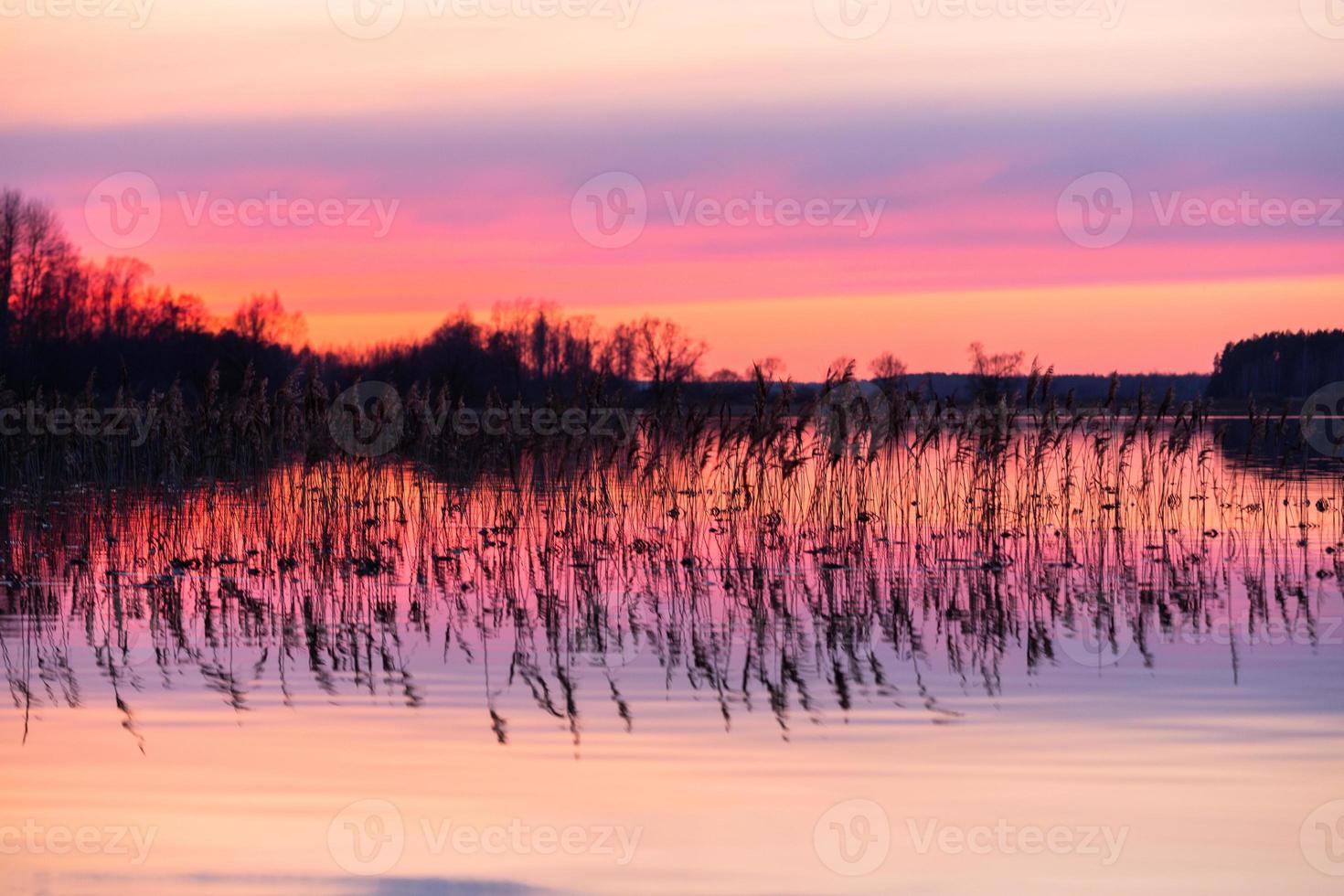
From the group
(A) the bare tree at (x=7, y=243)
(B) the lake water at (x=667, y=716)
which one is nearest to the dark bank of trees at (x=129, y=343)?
(A) the bare tree at (x=7, y=243)

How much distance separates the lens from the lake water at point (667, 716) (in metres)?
6.49

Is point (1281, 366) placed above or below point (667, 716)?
above

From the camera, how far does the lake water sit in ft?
21.3

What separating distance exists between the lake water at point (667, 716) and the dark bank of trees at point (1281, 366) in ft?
467

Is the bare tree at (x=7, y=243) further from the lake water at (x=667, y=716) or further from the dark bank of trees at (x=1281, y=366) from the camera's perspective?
the dark bank of trees at (x=1281, y=366)

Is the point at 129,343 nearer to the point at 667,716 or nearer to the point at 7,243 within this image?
the point at 7,243

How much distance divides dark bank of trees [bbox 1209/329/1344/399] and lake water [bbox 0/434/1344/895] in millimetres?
142473

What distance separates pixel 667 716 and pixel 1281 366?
167 meters

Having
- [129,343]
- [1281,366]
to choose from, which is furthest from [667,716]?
[1281,366]

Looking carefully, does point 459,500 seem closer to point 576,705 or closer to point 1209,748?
point 576,705

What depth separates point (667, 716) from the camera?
29.9 ft

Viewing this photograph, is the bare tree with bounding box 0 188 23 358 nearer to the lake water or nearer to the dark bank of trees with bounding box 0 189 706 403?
the dark bank of trees with bounding box 0 189 706 403

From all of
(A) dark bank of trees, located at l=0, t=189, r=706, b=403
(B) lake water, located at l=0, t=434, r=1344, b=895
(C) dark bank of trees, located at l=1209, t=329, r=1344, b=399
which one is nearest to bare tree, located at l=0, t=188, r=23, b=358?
(A) dark bank of trees, located at l=0, t=189, r=706, b=403

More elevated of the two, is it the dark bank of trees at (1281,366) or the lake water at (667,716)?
the dark bank of trees at (1281,366)
